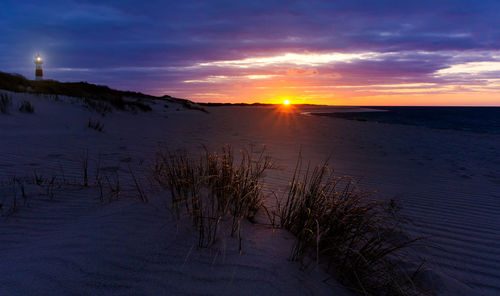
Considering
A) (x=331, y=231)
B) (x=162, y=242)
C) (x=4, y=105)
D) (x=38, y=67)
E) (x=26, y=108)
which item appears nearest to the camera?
(x=162, y=242)

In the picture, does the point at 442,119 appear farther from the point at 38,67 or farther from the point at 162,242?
the point at 38,67

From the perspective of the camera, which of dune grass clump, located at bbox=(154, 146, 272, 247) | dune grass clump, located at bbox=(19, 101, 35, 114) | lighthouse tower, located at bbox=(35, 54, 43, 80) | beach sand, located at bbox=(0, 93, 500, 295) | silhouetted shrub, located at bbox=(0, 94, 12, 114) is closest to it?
beach sand, located at bbox=(0, 93, 500, 295)

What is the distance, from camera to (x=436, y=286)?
2.01m

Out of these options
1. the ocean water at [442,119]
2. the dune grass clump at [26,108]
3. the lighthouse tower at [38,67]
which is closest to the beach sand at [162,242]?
the dune grass clump at [26,108]

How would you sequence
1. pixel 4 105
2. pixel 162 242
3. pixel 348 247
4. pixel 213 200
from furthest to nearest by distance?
pixel 4 105 → pixel 213 200 → pixel 162 242 → pixel 348 247

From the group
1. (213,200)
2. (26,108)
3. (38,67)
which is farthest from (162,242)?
(38,67)

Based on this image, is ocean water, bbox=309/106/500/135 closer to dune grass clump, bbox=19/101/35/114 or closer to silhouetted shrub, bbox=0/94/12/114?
dune grass clump, bbox=19/101/35/114

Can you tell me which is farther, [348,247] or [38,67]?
[38,67]

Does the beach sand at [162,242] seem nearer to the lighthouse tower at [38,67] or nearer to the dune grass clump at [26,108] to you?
the dune grass clump at [26,108]

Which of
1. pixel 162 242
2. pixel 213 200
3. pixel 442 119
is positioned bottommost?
pixel 162 242

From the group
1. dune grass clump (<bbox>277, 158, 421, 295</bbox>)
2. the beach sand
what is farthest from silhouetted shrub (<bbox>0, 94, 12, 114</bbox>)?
dune grass clump (<bbox>277, 158, 421, 295</bbox>)

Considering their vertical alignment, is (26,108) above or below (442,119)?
below

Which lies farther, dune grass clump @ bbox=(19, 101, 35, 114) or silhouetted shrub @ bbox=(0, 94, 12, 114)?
dune grass clump @ bbox=(19, 101, 35, 114)

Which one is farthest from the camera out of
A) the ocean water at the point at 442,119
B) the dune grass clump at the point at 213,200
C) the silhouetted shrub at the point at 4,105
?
the ocean water at the point at 442,119
